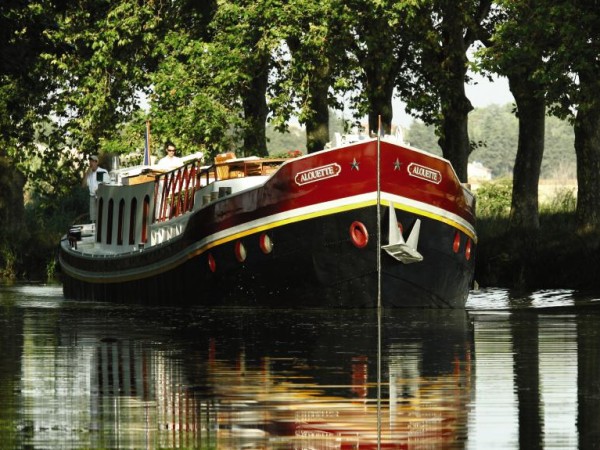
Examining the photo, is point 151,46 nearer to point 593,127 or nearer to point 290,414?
point 593,127

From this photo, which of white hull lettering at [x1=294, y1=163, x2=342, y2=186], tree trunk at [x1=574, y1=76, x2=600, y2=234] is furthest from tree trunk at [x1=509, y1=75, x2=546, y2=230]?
white hull lettering at [x1=294, y1=163, x2=342, y2=186]

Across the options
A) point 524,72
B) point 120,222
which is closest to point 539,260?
point 524,72

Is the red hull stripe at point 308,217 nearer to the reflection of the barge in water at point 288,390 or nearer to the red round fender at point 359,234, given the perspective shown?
the red round fender at point 359,234

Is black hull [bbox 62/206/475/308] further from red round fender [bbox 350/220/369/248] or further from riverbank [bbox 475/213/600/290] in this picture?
riverbank [bbox 475/213/600/290]

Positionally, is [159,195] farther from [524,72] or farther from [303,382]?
[303,382]

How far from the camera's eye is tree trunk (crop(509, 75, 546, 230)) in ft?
130

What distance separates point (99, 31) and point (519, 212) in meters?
10.3

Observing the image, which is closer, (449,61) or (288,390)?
(288,390)

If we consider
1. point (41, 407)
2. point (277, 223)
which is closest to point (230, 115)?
point (277, 223)

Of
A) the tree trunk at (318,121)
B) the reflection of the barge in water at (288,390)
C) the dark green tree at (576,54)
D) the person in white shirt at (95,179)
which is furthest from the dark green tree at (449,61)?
the reflection of the barge in water at (288,390)

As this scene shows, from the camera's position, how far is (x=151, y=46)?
137 ft

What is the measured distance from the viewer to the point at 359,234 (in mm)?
25703

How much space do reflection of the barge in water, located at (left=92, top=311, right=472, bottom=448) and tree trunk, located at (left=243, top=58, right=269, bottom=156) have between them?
19.9m

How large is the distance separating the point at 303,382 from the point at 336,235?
1157 centimetres
